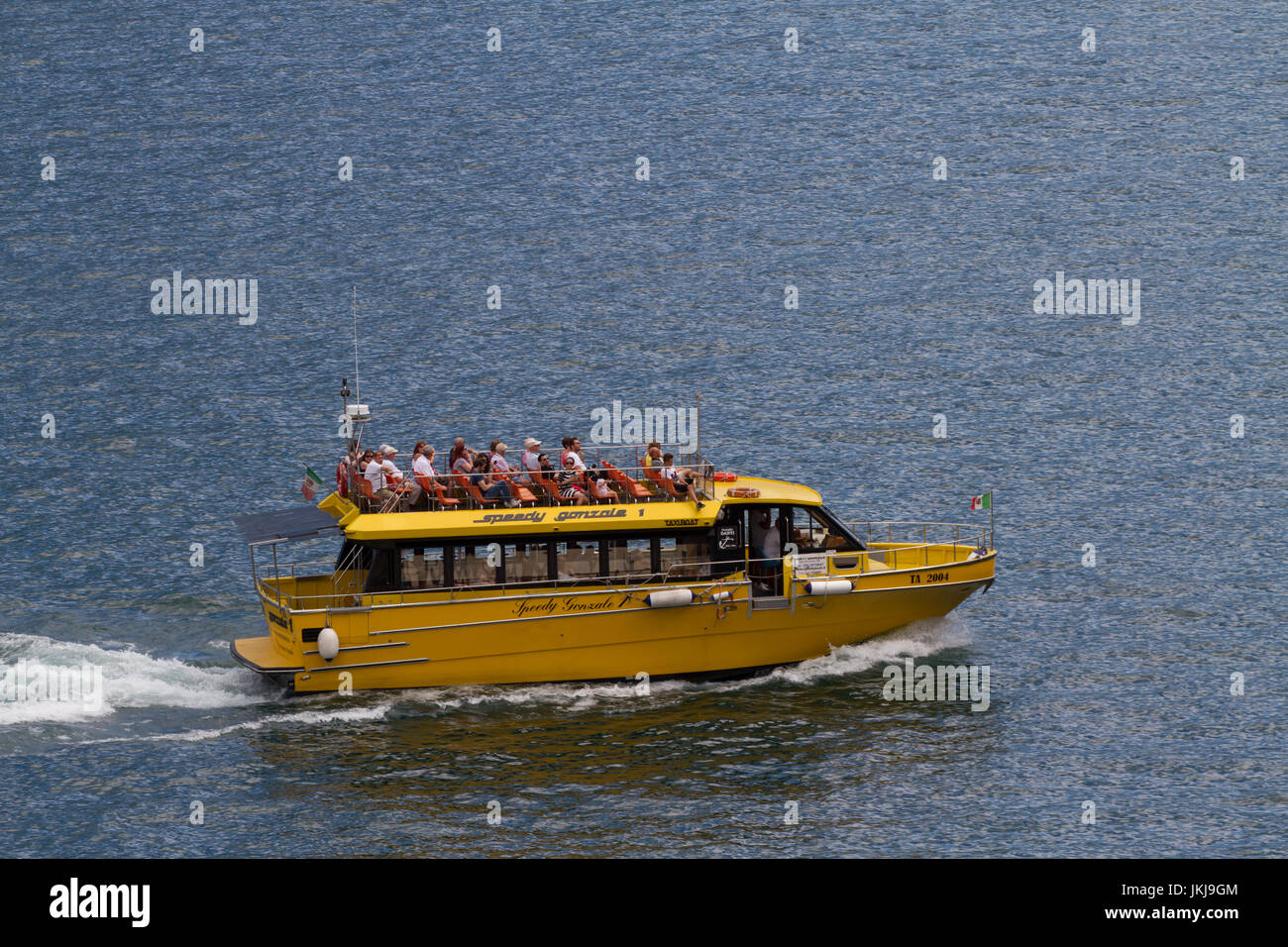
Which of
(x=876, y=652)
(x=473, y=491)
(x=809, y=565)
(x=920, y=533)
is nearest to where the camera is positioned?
(x=473, y=491)

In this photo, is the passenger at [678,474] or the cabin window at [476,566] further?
the passenger at [678,474]

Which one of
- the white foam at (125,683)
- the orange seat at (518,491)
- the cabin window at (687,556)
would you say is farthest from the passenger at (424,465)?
the white foam at (125,683)

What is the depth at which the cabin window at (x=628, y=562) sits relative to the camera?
4112 cm

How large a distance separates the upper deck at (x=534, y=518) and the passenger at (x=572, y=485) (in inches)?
22.3

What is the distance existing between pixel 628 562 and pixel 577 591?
5.23 ft

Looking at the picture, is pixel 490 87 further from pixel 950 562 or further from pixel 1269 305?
pixel 950 562

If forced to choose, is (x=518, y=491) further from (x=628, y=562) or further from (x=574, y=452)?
(x=628, y=562)

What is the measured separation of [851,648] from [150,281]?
4292 cm

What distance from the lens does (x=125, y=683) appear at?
135 feet

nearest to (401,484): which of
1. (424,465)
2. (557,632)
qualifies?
(424,465)

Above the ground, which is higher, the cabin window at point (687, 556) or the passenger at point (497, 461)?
the passenger at point (497, 461)

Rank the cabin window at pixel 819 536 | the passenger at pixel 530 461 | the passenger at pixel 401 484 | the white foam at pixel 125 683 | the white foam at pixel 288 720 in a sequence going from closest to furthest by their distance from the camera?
the white foam at pixel 288 720 → the white foam at pixel 125 683 → the passenger at pixel 401 484 → the passenger at pixel 530 461 → the cabin window at pixel 819 536

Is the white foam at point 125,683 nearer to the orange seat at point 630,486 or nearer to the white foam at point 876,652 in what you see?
the orange seat at point 630,486

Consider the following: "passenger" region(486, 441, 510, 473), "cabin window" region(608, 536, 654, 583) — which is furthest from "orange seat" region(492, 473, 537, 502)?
"cabin window" region(608, 536, 654, 583)
